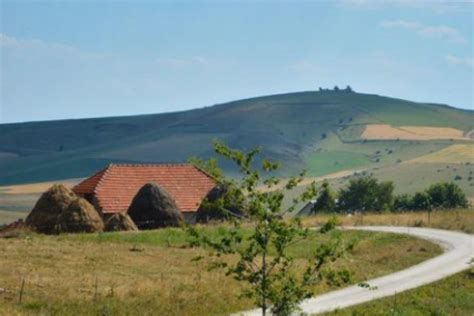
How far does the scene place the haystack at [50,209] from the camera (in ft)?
176

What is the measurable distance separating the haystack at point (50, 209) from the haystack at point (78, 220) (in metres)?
0.76

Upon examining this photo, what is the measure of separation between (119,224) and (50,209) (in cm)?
452

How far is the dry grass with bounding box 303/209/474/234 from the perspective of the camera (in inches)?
2373

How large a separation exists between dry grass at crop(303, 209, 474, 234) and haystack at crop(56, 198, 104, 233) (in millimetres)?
14783

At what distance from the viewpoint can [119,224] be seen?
54594 millimetres

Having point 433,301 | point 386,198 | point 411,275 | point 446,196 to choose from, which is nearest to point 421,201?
point 446,196

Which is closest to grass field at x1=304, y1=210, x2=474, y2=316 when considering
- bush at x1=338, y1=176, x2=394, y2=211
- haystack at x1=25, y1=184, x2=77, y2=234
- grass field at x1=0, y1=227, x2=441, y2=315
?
grass field at x1=0, y1=227, x2=441, y2=315

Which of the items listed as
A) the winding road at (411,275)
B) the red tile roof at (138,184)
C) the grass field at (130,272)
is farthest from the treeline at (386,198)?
the grass field at (130,272)

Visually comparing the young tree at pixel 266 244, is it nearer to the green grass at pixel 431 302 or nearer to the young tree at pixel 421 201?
the green grass at pixel 431 302

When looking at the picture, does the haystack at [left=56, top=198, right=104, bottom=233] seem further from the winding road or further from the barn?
the winding road

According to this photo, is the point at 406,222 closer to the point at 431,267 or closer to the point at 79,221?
the point at 431,267

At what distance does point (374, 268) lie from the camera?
43312 millimetres

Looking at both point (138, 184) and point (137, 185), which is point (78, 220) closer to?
point (137, 185)

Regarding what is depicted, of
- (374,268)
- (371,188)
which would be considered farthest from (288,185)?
(371,188)
